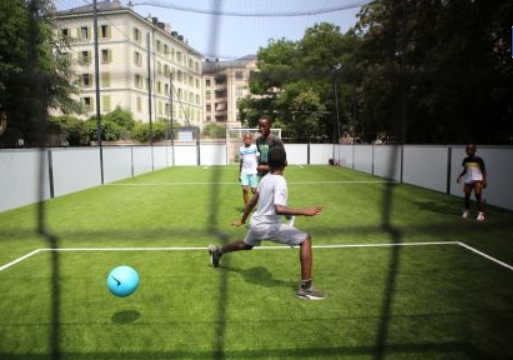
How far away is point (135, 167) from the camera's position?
20.8 meters

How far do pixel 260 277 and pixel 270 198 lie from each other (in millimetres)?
1294

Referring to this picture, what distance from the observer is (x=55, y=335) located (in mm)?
3756

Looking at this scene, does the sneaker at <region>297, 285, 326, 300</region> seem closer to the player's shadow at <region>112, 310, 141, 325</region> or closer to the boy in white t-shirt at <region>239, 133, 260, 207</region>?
the player's shadow at <region>112, 310, 141, 325</region>

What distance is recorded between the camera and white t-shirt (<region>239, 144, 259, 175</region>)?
9205 mm

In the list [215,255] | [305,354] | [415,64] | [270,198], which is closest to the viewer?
[305,354]

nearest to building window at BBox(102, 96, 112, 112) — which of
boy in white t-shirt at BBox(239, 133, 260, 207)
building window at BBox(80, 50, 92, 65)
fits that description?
building window at BBox(80, 50, 92, 65)

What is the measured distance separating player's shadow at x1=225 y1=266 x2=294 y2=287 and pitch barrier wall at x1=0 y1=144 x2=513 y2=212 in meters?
3.52

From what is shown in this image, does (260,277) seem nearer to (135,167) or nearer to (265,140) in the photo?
(265,140)

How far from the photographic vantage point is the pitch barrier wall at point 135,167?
34.5 ft

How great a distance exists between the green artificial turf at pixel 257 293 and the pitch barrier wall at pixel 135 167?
1818mm

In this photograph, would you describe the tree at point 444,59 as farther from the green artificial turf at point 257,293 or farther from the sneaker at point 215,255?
the sneaker at point 215,255

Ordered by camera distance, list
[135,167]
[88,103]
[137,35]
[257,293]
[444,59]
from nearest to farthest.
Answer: [257,293] → [137,35] → [444,59] → [88,103] → [135,167]

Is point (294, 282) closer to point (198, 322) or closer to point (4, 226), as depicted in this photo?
point (198, 322)

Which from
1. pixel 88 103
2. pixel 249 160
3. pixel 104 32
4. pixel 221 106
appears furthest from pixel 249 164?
pixel 88 103
